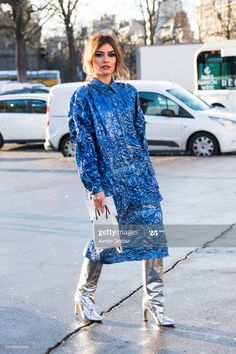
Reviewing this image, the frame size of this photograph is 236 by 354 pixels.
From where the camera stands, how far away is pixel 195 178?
14.2m

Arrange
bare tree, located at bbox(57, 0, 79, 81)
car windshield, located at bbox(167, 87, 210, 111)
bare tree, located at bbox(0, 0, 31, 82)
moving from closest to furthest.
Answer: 1. car windshield, located at bbox(167, 87, 210, 111)
2. bare tree, located at bbox(0, 0, 31, 82)
3. bare tree, located at bbox(57, 0, 79, 81)

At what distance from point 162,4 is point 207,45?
28534 mm

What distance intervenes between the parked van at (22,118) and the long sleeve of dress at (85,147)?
17.0 meters

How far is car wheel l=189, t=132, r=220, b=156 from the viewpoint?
18.1m

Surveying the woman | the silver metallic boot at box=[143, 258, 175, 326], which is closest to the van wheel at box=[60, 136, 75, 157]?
the woman

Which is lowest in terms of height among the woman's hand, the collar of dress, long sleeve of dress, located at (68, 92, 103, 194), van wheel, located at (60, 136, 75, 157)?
van wheel, located at (60, 136, 75, 157)

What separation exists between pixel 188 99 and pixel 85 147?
Answer: 1352cm

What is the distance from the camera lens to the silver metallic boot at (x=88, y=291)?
540cm

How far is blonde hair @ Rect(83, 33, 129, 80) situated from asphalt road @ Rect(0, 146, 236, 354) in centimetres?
Result: 161

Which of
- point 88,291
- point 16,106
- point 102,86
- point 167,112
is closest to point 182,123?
point 167,112

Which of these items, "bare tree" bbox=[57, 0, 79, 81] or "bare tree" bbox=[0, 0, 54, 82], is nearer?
"bare tree" bbox=[0, 0, 54, 82]

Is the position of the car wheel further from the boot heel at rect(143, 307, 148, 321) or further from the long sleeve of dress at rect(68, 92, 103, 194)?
the long sleeve of dress at rect(68, 92, 103, 194)

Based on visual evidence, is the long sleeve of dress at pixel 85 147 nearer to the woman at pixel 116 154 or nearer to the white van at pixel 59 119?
the woman at pixel 116 154

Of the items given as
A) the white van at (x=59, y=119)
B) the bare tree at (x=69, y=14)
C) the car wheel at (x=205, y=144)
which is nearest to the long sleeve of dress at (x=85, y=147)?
the car wheel at (x=205, y=144)
